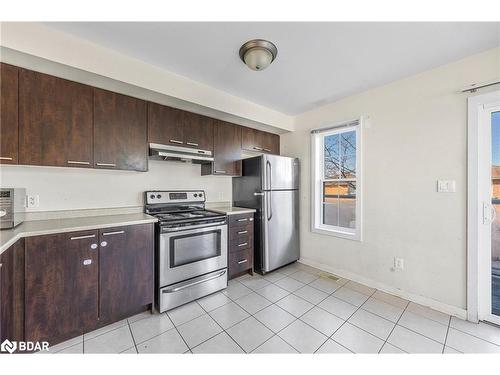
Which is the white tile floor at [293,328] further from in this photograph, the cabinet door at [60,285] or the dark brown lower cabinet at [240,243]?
the dark brown lower cabinet at [240,243]

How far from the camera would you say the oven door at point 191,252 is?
2.01m

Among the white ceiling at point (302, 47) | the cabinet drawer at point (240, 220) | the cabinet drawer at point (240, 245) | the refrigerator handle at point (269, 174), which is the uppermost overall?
the white ceiling at point (302, 47)

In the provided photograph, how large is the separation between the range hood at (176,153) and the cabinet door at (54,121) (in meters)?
0.58

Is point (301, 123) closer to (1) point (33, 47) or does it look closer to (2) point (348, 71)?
(2) point (348, 71)

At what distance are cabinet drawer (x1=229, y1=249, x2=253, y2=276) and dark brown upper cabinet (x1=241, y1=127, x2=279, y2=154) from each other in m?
1.57

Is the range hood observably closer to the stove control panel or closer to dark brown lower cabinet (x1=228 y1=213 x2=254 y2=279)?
the stove control panel

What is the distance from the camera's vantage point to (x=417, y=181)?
221cm

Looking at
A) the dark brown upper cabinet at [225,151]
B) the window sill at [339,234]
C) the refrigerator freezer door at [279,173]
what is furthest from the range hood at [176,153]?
the window sill at [339,234]

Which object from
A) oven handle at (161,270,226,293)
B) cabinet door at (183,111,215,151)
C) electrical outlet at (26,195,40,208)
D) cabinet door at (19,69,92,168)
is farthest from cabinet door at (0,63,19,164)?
oven handle at (161,270,226,293)

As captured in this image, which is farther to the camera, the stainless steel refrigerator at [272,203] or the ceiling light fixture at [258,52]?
the stainless steel refrigerator at [272,203]

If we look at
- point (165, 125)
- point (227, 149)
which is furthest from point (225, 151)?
point (165, 125)

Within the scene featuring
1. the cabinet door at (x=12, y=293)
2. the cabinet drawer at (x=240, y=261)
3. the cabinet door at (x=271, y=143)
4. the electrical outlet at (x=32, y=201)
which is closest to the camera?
the cabinet door at (x=12, y=293)

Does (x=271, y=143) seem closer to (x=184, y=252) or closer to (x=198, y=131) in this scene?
(x=198, y=131)
